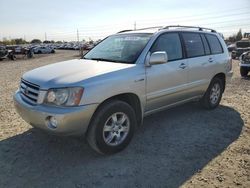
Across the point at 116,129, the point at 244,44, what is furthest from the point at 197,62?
the point at 244,44

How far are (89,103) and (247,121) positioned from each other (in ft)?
11.5

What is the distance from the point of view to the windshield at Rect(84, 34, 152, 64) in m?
4.34

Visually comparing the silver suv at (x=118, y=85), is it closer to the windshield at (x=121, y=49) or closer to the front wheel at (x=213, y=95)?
the windshield at (x=121, y=49)

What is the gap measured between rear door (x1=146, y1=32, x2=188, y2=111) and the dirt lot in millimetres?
622

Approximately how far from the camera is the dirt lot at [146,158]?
3283 millimetres

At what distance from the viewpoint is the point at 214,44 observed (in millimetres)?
5969

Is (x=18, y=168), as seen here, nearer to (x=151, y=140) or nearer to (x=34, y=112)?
(x=34, y=112)

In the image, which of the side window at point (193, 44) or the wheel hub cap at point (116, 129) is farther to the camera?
the side window at point (193, 44)

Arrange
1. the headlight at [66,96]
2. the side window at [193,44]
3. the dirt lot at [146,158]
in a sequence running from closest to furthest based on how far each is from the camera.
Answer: the dirt lot at [146,158]
the headlight at [66,96]
the side window at [193,44]

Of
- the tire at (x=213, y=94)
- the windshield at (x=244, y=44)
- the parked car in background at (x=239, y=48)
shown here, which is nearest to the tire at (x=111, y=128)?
the tire at (x=213, y=94)

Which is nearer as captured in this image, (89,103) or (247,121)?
(89,103)

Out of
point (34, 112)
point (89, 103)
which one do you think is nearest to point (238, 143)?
point (89, 103)

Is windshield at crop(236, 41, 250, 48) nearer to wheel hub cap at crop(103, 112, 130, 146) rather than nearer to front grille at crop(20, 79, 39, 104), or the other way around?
wheel hub cap at crop(103, 112, 130, 146)

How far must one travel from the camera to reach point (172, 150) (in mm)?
4082
